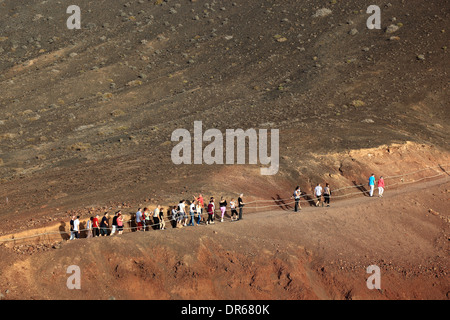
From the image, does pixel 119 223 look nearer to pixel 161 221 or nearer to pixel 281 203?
pixel 161 221

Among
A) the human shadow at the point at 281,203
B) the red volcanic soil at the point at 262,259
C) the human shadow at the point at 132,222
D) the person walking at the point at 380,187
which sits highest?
the person walking at the point at 380,187

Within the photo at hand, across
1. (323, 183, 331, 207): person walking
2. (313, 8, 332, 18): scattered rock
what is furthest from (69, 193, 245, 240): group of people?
(313, 8, 332, 18): scattered rock

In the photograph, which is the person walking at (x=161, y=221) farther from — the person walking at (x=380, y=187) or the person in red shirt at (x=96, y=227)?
the person walking at (x=380, y=187)

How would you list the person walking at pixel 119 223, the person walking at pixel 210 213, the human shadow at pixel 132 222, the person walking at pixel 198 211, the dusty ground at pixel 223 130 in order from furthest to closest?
the human shadow at pixel 132 222 → the person walking at pixel 198 211 → the person walking at pixel 210 213 → the person walking at pixel 119 223 → the dusty ground at pixel 223 130

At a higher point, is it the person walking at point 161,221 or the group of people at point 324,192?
the group of people at point 324,192

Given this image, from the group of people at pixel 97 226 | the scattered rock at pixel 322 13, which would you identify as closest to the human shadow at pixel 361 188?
the group of people at pixel 97 226

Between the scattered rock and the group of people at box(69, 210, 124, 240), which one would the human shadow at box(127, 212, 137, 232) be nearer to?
the group of people at box(69, 210, 124, 240)

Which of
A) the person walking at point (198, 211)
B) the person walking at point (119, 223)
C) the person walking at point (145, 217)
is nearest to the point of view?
the person walking at point (119, 223)

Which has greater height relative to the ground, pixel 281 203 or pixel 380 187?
pixel 380 187

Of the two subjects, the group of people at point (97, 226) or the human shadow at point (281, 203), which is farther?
the human shadow at point (281, 203)

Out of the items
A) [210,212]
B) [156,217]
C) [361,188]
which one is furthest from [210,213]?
[361,188]
